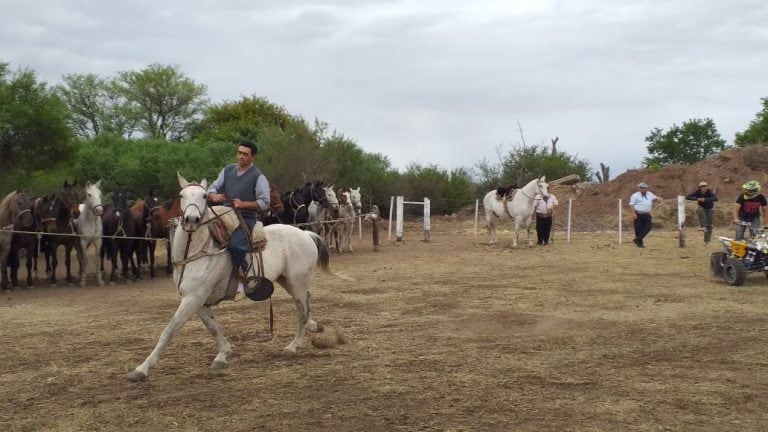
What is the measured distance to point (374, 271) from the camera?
47.8 feet

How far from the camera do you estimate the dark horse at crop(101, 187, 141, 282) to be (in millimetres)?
13734

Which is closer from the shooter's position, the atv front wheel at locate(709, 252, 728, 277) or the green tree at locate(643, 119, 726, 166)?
the atv front wheel at locate(709, 252, 728, 277)

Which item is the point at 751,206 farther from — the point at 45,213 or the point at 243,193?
the point at 45,213

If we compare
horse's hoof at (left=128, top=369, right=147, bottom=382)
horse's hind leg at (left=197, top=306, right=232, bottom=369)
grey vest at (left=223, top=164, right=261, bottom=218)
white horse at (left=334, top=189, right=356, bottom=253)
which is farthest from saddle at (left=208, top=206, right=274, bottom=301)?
white horse at (left=334, top=189, right=356, bottom=253)

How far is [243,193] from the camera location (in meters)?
6.57

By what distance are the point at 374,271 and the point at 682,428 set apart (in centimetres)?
1030

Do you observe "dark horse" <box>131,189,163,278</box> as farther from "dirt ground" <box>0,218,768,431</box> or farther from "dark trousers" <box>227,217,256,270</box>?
"dark trousers" <box>227,217,256,270</box>

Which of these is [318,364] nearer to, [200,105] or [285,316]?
[285,316]

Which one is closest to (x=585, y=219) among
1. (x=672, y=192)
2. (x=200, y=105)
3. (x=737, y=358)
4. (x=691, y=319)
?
(x=672, y=192)

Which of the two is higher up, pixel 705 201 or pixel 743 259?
pixel 705 201

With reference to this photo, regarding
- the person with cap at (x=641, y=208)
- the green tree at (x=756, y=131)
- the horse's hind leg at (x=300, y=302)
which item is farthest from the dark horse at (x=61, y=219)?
the green tree at (x=756, y=131)

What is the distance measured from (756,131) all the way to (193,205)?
5007 centimetres

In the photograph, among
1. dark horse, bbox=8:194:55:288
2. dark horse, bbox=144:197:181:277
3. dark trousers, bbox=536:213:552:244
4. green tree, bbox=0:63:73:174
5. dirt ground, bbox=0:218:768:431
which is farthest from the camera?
dark trousers, bbox=536:213:552:244

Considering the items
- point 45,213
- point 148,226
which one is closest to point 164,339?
point 45,213
